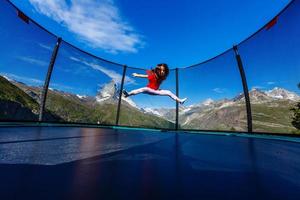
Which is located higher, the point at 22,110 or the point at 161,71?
the point at 161,71

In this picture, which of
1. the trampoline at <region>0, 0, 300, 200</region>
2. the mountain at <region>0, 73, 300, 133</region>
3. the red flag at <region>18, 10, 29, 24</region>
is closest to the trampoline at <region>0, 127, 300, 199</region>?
the trampoline at <region>0, 0, 300, 200</region>

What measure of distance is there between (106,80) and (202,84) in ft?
10.4

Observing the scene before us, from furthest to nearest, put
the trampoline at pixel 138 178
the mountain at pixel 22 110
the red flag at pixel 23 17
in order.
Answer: the mountain at pixel 22 110 < the red flag at pixel 23 17 < the trampoline at pixel 138 178

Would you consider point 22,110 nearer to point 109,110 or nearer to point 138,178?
point 109,110

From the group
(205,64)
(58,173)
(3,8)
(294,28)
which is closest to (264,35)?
(294,28)

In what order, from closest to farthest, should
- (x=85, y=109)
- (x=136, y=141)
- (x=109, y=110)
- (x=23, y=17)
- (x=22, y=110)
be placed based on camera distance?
1. (x=136, y=141)
2. (x=23, y=17)
3. (x=109, y=110)
4. (x=22, y=110)
5. (x=85, y=109)

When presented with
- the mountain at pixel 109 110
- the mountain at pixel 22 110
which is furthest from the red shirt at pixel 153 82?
the mountain at pixel 22 110

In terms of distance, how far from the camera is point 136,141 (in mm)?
2785

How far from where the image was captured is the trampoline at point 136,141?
917 mm

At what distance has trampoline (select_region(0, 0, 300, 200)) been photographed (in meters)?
0.92

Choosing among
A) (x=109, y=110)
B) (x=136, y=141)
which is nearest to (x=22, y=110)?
(x=109, y=110)

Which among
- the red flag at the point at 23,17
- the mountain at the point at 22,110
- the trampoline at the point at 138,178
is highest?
the red flag at the point at 23,17

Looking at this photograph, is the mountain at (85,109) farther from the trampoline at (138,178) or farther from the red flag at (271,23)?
the trampoline at (138,178)

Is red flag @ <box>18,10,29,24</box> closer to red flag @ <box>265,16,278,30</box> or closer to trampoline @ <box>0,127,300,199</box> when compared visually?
trampoline @ <box>0,127,300,199</box>
